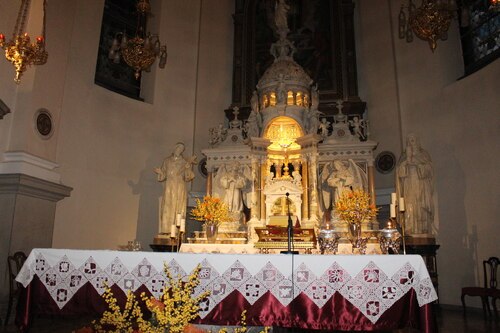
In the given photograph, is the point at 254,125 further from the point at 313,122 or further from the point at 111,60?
the point at 111,60

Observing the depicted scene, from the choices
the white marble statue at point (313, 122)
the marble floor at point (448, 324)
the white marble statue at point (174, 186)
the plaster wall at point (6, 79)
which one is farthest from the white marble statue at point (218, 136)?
the marble floor at point (448, 324)

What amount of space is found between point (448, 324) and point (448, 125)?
471cm

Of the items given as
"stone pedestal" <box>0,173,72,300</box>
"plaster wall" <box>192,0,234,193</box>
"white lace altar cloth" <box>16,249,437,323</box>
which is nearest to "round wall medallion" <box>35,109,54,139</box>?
"stone pedestal" <box>0,173,72,300</box>

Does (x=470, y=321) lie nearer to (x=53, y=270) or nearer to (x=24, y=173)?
(x=53, y=270)

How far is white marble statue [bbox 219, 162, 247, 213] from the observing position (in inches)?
355

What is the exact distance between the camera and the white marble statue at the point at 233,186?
9023mm

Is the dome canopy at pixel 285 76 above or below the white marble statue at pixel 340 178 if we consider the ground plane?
above

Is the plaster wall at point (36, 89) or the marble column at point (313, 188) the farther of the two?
the marble column at point (313, 188)

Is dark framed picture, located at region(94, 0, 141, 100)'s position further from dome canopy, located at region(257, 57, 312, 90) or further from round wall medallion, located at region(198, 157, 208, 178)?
dome canopy, located at region(257, 57, 312, 90)

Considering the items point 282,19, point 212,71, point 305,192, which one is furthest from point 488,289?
point 212,71

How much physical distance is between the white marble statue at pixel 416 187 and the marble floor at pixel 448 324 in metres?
1.71

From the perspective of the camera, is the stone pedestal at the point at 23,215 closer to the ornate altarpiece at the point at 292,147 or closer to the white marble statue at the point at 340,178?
the ornate altarpiece at the point at 292,147

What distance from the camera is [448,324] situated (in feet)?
20.2

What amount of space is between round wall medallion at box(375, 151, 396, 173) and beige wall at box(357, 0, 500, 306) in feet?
0.53
